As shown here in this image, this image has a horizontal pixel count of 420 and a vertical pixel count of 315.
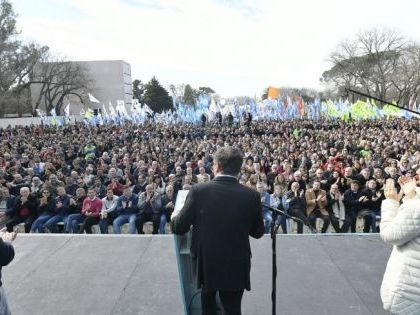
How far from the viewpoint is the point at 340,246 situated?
5805 mm

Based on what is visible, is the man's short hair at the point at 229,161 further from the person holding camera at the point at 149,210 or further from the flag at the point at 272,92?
the flag at the point at 272,92

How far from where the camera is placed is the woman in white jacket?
2.52 metres

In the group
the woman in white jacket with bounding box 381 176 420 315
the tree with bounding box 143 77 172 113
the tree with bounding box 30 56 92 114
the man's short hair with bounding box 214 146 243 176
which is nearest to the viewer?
the woman in white jacket with bounding box 381 176 420 315

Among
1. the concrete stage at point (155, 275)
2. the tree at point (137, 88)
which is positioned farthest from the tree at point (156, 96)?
the concrete stage at point (155, 275)

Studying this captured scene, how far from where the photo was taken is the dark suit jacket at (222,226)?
261cm

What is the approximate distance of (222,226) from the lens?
2629 millimetres

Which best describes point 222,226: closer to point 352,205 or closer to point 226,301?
point 226,301

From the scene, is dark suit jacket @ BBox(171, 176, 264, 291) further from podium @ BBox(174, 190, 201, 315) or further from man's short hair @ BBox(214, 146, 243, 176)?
podium @ BBox(174, 190, 201, 315)

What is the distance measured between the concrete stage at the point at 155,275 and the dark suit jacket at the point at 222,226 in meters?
1.54

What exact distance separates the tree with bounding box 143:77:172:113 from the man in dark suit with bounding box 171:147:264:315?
214 ft

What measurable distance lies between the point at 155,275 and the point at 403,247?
→ 10.2ft

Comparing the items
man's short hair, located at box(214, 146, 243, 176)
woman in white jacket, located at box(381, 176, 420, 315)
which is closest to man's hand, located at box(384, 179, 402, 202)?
woman in white jacket, located at box(381, 176, 420, 315)

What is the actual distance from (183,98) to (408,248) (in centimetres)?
7950

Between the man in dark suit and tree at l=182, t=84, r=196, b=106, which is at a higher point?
tree at l=182, t=84, r=196, b=106
